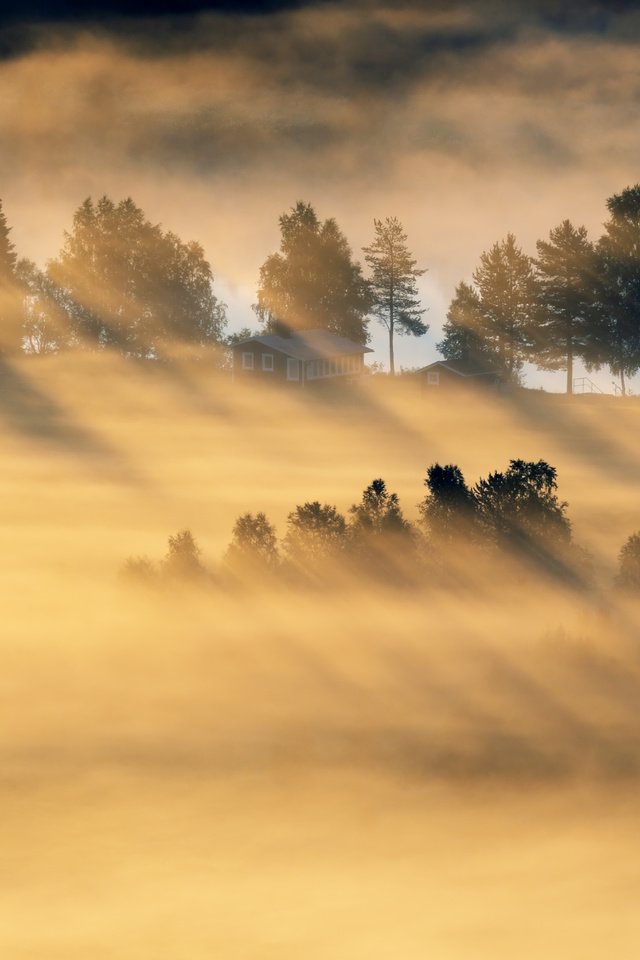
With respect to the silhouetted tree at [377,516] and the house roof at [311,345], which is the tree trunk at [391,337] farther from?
the silhouetted tree at [377,516]

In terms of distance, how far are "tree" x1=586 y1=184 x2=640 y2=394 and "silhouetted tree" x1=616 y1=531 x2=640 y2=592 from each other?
198ft

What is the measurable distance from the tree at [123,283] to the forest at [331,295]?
103 millimetres

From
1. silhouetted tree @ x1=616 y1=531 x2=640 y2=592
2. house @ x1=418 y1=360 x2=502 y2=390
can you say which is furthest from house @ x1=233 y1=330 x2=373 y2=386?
silhouetted tree @ x1=616 y1=531 x2=640 y2=592

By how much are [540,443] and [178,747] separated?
52279 millimetres

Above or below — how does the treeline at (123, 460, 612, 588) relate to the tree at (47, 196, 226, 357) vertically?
below

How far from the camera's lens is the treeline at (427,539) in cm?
5069

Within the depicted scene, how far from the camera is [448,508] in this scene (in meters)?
52.8

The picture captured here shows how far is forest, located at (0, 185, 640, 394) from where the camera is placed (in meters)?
107

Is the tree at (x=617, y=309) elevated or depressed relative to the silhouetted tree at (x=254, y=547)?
elevated

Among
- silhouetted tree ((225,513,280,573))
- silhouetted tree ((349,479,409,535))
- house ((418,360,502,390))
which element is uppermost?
house ((418,360,502,390))

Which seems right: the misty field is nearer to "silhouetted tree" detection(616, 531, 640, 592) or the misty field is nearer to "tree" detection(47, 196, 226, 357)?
"silhouetted tree" detection(616, 531, 640, 592)

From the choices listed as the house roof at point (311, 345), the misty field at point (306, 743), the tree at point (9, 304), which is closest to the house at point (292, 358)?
the house roof at point (311, 345)

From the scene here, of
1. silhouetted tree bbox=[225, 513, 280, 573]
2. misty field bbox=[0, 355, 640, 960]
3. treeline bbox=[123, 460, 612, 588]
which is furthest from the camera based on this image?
silhouetted tree bbox=[225, 513, 280, 573]

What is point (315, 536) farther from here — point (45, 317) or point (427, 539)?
point (45, 317)
